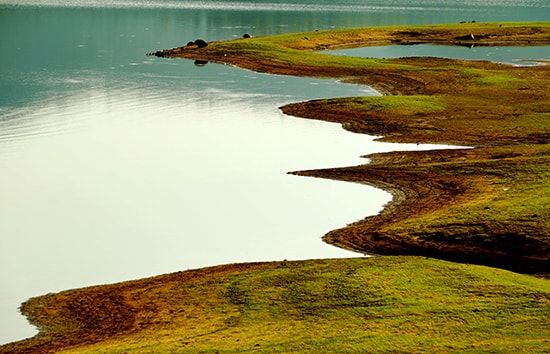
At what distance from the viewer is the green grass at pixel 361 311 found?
20.9m

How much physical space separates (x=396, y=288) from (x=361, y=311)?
5.93 ft

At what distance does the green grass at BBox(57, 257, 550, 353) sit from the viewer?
2091 centimetres

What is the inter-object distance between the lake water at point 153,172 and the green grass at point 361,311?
3.50 m

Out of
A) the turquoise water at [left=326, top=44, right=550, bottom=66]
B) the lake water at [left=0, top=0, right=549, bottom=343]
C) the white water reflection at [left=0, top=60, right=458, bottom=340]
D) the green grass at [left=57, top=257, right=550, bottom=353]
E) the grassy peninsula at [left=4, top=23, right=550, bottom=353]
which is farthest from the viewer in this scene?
the turquoise water at [left=326, top=44, right=550, bottom=66]

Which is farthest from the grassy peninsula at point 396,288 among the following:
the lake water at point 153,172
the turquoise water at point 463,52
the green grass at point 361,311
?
the turquoise water at point 463,52

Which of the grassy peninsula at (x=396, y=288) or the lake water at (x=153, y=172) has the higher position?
the grassy peninsula at (x=396, y=288)

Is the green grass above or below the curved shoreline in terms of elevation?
above

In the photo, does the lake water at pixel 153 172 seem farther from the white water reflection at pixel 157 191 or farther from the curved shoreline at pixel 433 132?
the curved shoreline at pixel 433 132

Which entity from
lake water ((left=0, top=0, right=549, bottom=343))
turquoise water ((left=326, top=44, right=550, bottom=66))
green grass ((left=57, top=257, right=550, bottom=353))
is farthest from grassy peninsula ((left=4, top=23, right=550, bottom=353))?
turquoise water ((left=326, top=44, right=550, bottom=66))

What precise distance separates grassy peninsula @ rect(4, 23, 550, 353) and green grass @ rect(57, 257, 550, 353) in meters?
0.05

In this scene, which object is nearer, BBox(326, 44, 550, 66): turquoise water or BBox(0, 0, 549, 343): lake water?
BBox(0, 0, 549, 343): lake water

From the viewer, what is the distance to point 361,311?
2345cm

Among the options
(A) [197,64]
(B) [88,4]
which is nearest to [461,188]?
(A) [197,64]

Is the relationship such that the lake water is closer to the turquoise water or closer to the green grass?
the green grass
